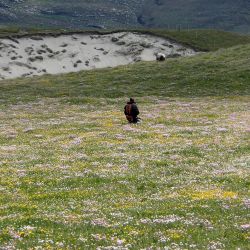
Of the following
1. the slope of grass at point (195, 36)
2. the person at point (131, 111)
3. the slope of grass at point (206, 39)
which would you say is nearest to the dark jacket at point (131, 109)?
the person at point (131, 111)

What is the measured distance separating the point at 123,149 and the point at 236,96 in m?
40.8

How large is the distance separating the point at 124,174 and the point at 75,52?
10252cm

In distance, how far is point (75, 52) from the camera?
415ft

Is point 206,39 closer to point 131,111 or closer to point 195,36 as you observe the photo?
point 195,36

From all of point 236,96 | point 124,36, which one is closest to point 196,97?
point 236,96

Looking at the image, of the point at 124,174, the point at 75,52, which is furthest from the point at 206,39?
the point at 124,174

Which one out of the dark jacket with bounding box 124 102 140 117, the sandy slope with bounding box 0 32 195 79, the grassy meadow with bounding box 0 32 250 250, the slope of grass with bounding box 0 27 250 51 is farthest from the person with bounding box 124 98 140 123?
the slope of grass with bounding box 0 27 250 51

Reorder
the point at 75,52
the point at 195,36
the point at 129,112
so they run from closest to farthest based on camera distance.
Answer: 1. the point at 129,112
2. the point at 75,52
3. the point at 195,36

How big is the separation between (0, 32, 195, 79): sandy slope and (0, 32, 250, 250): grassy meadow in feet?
147

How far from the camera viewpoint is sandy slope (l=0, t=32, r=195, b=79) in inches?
4542

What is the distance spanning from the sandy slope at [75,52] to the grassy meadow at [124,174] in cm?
4472

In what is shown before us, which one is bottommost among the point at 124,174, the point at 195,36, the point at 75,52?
the point at 75,52

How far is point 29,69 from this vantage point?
374 ft

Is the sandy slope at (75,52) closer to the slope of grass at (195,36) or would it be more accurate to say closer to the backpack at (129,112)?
the slope of grass at (195,36)
